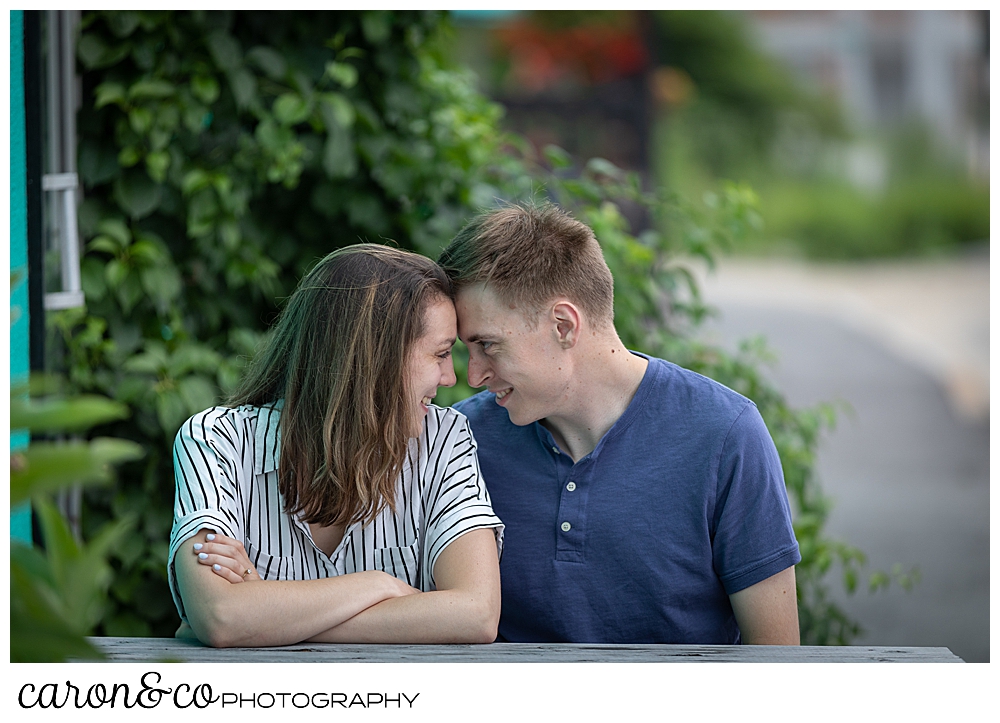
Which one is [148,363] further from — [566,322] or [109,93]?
[566,322]

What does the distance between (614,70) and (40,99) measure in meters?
8.16

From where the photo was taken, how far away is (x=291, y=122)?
2373 mm

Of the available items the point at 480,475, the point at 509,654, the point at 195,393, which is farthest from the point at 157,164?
the point at 509,654

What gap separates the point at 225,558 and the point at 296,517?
6.5 inches

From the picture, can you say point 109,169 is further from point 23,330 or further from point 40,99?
point 23,330

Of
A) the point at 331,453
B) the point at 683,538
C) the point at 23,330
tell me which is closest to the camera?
the point at 331,453

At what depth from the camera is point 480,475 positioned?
1.62 m

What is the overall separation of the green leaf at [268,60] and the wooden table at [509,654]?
4.85 feet

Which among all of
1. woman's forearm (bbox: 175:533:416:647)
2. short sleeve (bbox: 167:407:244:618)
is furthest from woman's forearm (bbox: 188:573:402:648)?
short sleeve (bbox: 167:407:244:618)

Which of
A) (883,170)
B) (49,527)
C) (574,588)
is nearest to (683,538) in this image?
(574,588)

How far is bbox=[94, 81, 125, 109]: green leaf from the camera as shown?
2.23 meters

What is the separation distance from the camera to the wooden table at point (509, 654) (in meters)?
1.26
